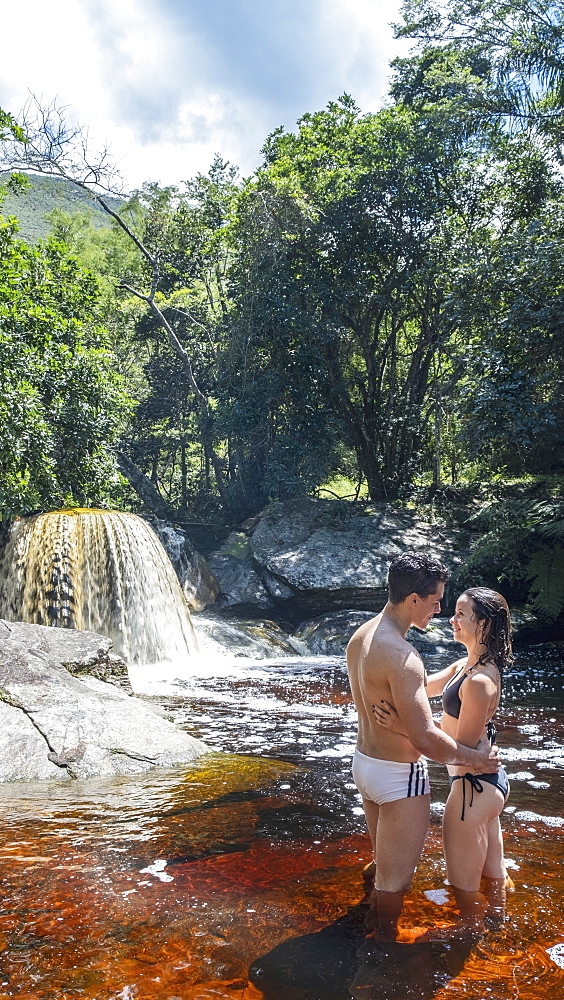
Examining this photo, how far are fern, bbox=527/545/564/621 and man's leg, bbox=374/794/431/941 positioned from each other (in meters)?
9.59

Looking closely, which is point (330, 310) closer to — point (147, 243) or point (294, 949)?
point (147, 243)

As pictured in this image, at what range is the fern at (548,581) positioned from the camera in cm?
1177

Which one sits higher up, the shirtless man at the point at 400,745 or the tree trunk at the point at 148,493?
the tree trunk at the point at 148,493

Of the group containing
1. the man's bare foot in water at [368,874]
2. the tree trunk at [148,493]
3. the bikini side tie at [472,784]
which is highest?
the tree trunk at [148,493]

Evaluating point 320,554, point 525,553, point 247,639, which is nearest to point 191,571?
point 320,554

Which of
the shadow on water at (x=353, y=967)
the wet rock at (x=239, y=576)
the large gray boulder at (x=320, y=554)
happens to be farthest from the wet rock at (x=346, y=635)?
the shadow on water at (x=353, y=967)

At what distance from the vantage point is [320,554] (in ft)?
48.2

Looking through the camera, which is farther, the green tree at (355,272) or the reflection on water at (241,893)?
the green tree at (355,272)

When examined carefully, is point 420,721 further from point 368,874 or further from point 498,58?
point 498,58

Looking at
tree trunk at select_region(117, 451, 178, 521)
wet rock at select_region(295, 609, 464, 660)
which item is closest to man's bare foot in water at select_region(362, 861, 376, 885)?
wet rock at select_region(295, 609, 464, 660)

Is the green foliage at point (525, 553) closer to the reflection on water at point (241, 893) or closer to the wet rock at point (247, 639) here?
the wet rock at point (247, 639)

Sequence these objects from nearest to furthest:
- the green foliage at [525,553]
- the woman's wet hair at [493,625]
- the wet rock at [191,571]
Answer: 1. the woman's wet hair at [493,625]
2. the green foliage at [525,553]
3. the wet rock at [191,571]

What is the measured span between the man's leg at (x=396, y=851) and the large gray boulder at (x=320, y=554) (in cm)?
1078

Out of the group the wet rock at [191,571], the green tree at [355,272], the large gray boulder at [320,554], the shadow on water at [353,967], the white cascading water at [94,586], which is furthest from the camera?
the green tree at [355,272]
